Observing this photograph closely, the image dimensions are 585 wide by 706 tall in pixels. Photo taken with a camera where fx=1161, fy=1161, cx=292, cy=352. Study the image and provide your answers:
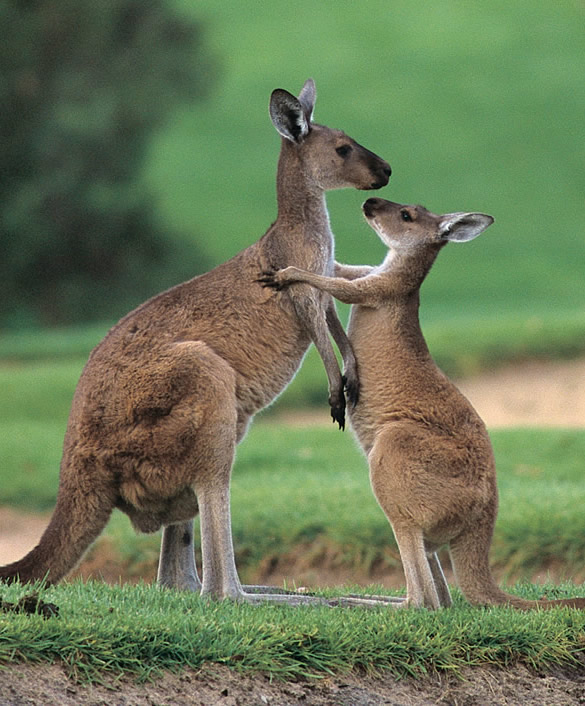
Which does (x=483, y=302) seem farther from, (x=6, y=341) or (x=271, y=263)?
(x=271, y=263)

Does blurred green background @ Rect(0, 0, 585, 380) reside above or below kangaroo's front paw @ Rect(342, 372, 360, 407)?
above

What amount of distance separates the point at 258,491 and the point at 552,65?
2785 centimetres

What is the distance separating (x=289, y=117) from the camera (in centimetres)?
589

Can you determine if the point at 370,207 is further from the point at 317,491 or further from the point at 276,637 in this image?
the point at 317,491

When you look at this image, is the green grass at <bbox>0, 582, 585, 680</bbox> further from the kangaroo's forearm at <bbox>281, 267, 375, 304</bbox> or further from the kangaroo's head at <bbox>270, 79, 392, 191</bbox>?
the kangaroo's head at <bbox>270, 79, 392, 191</bbox>

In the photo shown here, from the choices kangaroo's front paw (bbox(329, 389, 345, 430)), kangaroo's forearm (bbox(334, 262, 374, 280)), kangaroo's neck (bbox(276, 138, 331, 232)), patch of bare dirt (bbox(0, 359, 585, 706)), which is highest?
kangaroo's neck (bbox(276, 138, 331, 232))

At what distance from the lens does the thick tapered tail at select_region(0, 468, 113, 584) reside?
503cm

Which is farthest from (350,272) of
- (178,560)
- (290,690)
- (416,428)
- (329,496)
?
(329,496)

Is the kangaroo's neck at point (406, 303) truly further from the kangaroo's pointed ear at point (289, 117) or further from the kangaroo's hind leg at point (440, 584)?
the kangaroo's hind leg at point (440, 584)

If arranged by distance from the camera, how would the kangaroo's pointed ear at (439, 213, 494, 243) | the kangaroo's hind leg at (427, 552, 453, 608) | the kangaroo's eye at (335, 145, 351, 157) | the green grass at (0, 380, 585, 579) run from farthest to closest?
1. the green grass at (0, 380, 585, 579)
2. the kangaroo's eye at (335, 145, 351, 157)
3. the kangaroo's pointed ear at (439, 213, 494, 243)
4. the kangaroo's hind leg at (427, 552, 453, 608)

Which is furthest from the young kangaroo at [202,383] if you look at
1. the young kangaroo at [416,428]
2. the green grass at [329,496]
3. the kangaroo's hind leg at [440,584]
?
the green grass at [329,496]

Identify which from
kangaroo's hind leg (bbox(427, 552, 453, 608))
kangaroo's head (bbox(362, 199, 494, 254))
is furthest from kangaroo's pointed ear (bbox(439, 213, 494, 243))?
kangaroo's hind leg (bbox(427, 552, 453, 608))

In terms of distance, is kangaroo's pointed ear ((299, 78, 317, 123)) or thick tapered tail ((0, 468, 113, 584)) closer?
thick tapered tail ((0, 468, 113, 584))

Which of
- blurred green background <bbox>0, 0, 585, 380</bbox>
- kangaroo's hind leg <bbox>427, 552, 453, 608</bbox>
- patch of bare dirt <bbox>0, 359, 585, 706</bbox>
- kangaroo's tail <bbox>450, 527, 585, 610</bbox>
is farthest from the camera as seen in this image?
blurred green background <bbox>0, 0, 585, 380</bbox>
